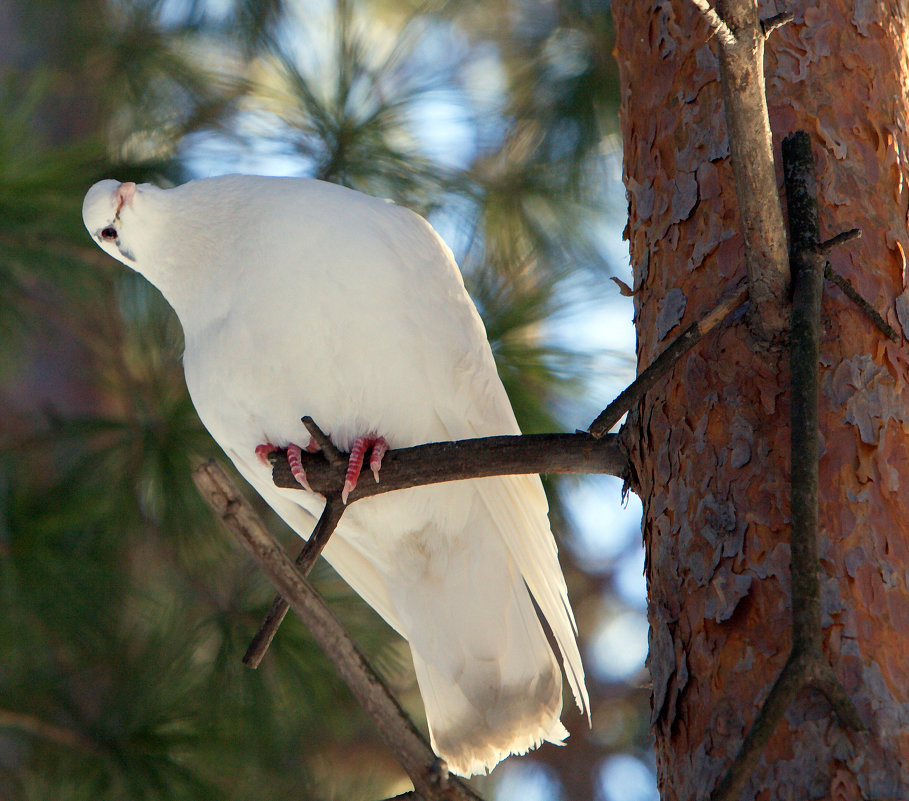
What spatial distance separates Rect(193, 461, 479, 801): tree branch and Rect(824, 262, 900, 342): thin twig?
2.24ft

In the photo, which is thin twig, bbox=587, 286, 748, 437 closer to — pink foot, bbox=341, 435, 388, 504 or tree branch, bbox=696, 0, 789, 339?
tree branch, bbox=696, 0, 789, 339

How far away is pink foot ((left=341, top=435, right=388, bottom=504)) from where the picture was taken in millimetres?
1667

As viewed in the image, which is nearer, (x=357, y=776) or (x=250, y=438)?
(x=250, y=438)

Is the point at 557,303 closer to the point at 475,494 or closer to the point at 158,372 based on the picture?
the point at 475,494

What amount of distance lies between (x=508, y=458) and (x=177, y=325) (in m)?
1.86

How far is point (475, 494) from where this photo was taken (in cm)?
204

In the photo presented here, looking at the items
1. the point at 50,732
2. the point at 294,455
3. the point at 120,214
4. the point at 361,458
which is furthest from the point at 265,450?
the point at 50,732

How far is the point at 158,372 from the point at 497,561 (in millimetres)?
1394

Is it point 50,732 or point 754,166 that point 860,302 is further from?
point 50,732

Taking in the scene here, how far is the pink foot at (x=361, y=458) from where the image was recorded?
5.47 feet

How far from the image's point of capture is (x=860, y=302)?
3.93ft

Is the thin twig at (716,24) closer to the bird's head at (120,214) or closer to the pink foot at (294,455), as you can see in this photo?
the pink foot at (294,455)

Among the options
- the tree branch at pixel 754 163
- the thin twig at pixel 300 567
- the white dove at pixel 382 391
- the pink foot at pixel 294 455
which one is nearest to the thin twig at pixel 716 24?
the tree branch at pixel 754 163

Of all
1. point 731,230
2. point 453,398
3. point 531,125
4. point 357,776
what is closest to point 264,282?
point 453,398
